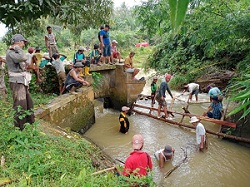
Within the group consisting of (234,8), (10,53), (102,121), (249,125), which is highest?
(234,8)

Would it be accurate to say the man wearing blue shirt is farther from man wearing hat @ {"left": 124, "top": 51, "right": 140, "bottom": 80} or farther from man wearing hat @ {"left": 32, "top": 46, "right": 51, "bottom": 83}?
man wearing hat @ {"left": 32, "top": 46, "right": 51, "bottom": 83}

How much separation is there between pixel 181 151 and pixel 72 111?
11.0 feet

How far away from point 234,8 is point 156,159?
487 cm

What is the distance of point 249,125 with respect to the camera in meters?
7.22

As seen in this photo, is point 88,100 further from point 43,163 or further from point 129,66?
point 43,163

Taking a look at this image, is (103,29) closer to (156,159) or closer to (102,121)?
(102,121)

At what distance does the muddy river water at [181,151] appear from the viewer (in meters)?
6.09

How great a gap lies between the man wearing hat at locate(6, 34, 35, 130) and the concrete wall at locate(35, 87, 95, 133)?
1726 mm

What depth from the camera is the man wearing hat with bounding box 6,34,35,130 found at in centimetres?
398

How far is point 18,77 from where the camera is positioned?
4191 millimetres

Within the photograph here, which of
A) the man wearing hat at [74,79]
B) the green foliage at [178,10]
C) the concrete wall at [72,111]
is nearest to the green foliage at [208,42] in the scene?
the green foliage at [178,10]

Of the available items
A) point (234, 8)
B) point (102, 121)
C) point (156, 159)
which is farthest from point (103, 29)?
point (156, 159)

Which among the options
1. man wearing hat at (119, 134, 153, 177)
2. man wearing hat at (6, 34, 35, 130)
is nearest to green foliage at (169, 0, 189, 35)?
man wearing hat at (119, 134, 153, 177)

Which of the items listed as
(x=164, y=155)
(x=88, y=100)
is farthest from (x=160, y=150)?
(x=88, y=100)
